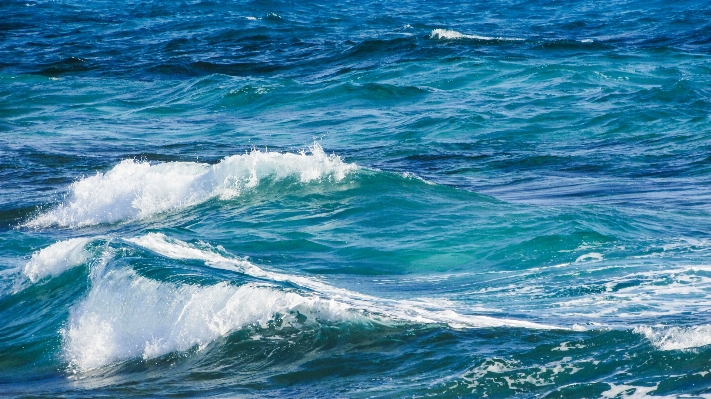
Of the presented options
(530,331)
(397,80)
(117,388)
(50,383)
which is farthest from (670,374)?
(397,80)

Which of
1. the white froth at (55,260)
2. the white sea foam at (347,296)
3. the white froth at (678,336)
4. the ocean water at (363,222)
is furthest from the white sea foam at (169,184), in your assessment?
the white froth at (678,336)

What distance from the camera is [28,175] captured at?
50.1 ft

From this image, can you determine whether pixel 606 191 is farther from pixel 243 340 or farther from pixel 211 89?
pixel 211 89

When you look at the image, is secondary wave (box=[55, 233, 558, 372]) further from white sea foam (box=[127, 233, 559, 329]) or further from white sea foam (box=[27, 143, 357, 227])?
white sea foam (box=[27, 143, 357, 227])

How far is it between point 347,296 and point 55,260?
297cm

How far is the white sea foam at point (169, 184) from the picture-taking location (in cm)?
1298

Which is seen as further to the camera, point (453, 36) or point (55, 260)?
point (453, 36)

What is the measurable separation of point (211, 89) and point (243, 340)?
15881 millimetres

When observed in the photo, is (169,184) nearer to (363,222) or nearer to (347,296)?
(363,222)

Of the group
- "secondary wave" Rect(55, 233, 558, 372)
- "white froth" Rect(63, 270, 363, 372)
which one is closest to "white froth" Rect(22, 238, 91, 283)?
"secondary wave" Rect(55, 233, 558, 372)

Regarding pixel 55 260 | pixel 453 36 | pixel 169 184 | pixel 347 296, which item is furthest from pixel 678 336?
pixel 453 36

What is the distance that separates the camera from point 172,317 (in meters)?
7.95

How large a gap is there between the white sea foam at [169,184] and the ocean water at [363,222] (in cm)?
4

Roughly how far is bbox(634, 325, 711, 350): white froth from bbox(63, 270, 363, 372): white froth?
2.07m
